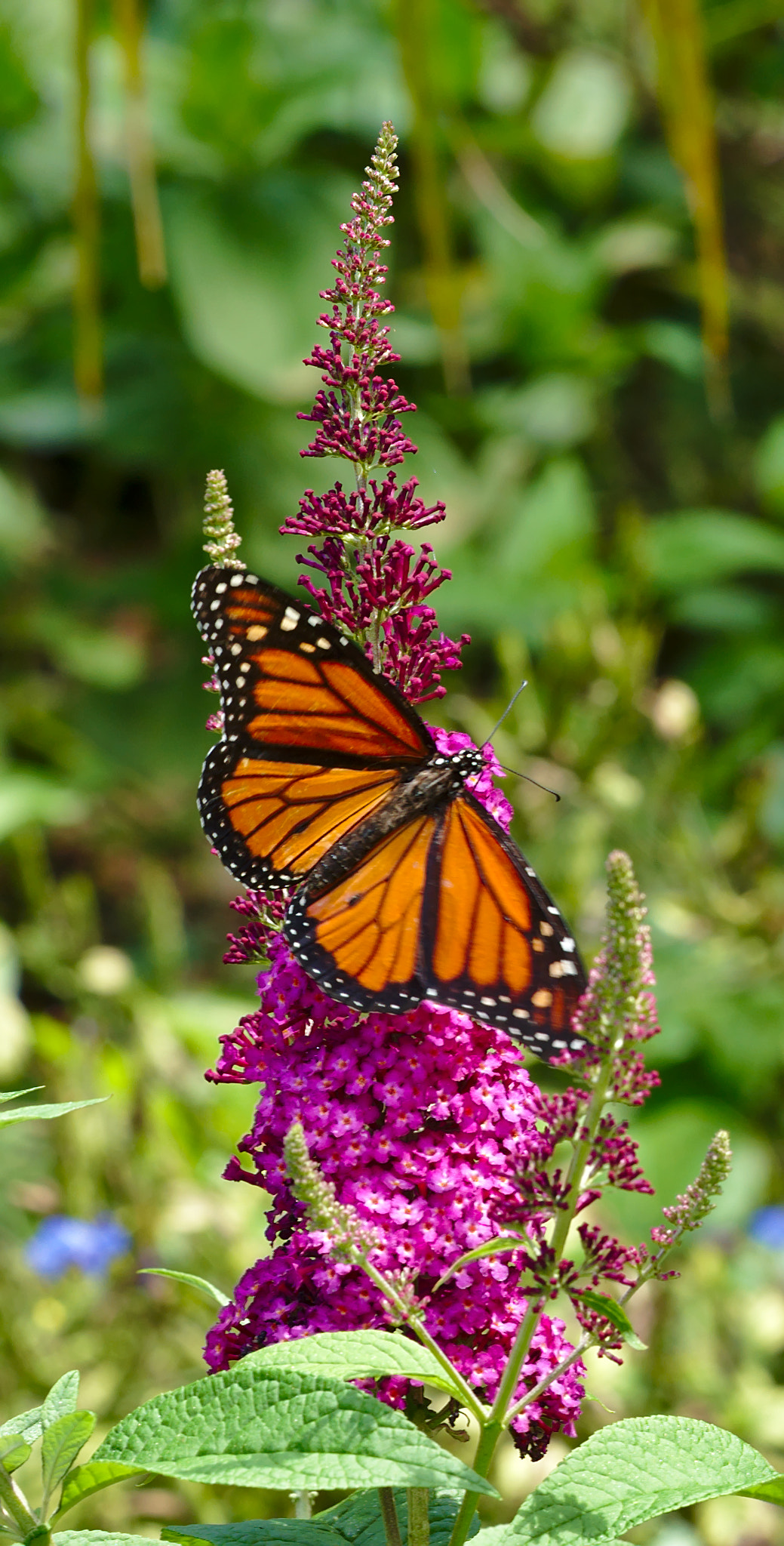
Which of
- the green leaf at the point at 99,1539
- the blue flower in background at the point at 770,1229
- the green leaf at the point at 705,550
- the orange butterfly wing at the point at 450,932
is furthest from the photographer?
the green leaf at the point at 705,550

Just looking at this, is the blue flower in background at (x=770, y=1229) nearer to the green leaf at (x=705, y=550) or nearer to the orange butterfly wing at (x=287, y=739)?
the green leaf at (x=705, y=550)

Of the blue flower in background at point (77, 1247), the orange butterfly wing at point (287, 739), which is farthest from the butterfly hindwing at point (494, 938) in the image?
the blue flower in background at point (77, 1247)

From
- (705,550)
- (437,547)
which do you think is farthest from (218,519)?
(437,547)

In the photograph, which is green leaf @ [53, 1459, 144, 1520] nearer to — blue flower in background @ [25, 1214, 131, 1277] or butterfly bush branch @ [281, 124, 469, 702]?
butterfly bush branch @ [281, 124, 469, 702]

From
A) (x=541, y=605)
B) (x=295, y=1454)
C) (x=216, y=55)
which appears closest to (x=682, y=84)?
(x=295, y=1454)

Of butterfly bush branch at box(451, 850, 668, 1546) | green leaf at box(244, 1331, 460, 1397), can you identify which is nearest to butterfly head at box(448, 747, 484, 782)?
butterfly bush branch at box(451, 850, 668, 1546)

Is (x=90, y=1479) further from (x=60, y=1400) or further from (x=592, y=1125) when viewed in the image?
(x=592, y=1125)
